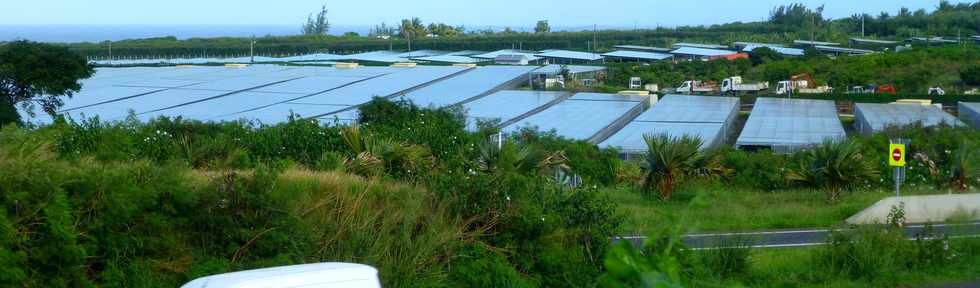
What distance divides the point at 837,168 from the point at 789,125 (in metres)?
14.7

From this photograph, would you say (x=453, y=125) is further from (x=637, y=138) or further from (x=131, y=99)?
(x=131, y=99)

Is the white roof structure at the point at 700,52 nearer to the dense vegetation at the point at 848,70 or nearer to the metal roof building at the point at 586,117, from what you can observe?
the dense vegetation at the point at 848,70

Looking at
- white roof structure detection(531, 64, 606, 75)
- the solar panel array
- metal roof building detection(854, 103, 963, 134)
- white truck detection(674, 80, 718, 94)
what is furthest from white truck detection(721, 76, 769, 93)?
the solar panel array

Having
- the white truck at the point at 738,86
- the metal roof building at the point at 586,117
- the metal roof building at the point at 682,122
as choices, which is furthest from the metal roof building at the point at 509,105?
the white truck at the point at 738,86

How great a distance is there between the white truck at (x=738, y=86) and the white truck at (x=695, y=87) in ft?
1.78

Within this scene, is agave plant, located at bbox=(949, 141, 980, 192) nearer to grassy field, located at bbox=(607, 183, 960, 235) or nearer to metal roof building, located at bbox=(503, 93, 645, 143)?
grassy field, located at bbox=(607, 183, 960, 235)

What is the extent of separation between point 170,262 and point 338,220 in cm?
144

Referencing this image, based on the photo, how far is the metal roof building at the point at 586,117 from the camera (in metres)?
28.8

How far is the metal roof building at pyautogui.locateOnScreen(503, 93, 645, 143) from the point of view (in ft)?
94.4

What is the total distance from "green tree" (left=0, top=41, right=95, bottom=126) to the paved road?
22.6 meters

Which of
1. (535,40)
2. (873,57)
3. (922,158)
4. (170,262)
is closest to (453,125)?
(922,158)

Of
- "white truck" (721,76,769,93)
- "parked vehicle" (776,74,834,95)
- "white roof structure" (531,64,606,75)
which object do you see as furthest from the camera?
"white truck" (721,76,769,93)

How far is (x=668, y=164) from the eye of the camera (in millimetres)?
16375

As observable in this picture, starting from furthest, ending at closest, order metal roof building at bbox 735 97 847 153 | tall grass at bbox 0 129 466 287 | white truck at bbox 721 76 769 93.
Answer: white truck at bbox 721 76 769 93 < metal roof building at bbox 735 97 847 153 < tall grass at bbox 0 129 466 287
